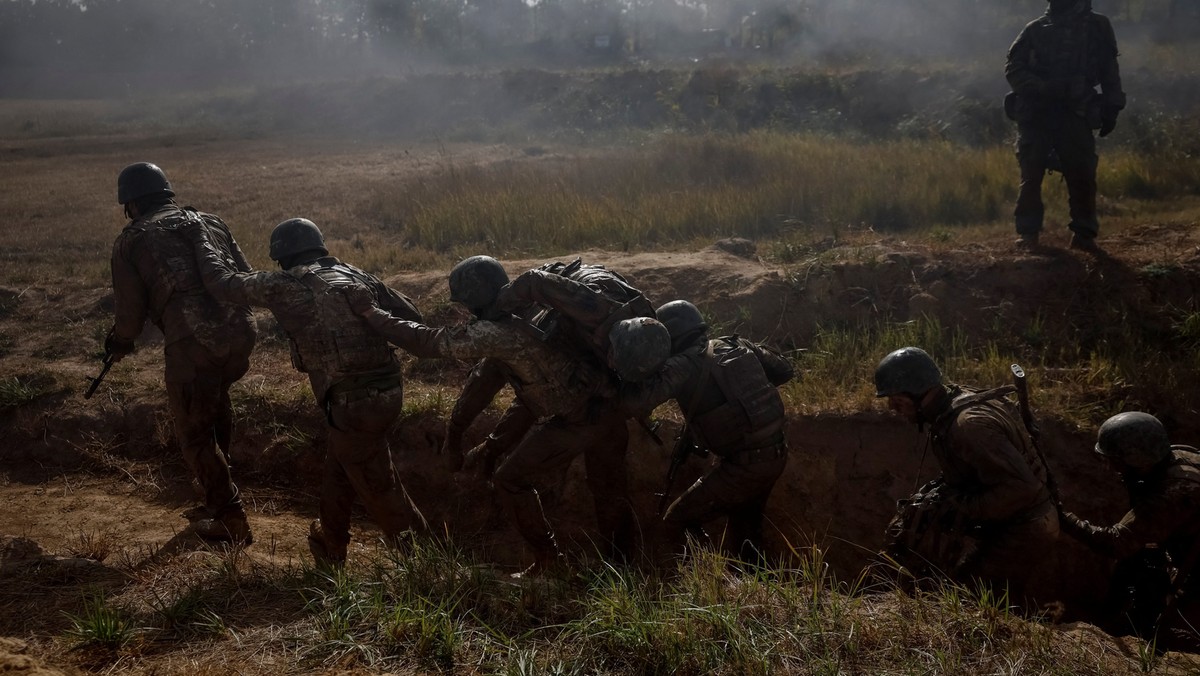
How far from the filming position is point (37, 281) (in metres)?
8.77

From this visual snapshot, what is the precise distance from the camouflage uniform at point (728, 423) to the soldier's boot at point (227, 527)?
242 centimetres

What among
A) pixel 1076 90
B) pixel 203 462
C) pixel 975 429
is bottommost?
pixel 203 462

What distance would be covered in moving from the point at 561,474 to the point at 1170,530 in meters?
2.96

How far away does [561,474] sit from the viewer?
5.01 m

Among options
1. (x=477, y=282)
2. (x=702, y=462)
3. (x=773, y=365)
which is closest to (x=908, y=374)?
(x=773, y=365)

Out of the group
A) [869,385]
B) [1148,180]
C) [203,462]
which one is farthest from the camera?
[1148,180]

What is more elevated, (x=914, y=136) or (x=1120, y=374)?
(x=914, y=136)

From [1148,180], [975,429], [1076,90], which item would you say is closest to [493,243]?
[1076,90]

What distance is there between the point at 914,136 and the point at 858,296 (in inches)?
381

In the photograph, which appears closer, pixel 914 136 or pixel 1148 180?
pixel 1148 180

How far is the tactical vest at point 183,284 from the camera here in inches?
195

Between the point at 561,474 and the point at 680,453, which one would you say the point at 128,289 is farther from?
the point at 680,453

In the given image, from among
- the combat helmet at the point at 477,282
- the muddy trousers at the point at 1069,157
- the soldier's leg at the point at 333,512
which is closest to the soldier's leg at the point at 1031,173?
the muddy trousers at the point at 1069,157

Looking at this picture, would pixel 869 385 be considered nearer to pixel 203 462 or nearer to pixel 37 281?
pixel 203 462
